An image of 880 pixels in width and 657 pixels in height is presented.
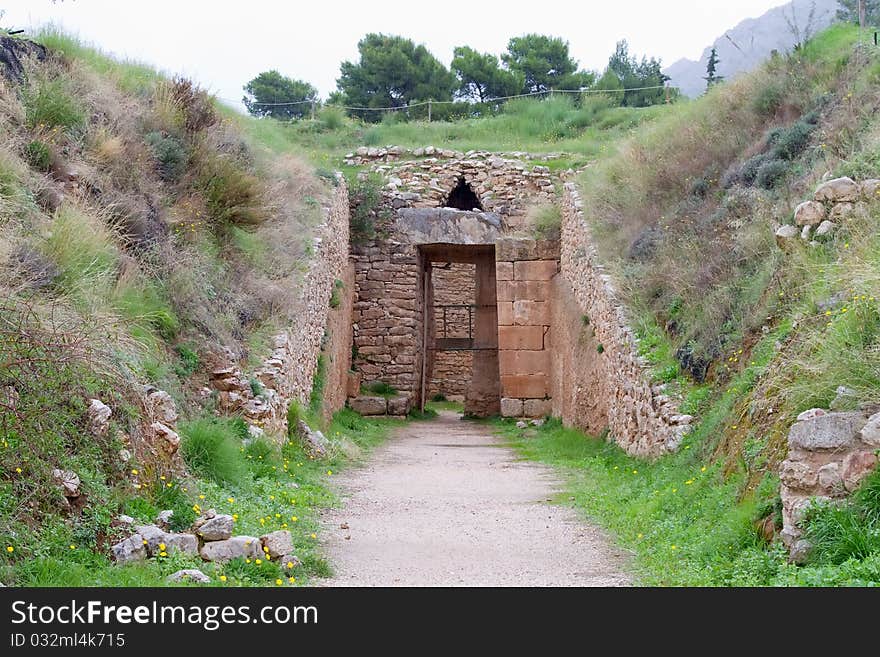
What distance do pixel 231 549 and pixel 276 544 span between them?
0.98 ft

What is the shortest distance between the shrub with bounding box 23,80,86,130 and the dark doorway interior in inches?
484

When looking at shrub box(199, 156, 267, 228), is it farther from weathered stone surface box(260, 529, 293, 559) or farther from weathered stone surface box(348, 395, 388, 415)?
weathered stone surface box(260, 529, 293, 559)

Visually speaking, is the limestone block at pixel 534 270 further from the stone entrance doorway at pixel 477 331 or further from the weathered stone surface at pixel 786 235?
the weathered stone surface at pixel 786 235

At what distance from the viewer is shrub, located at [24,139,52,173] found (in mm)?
10297

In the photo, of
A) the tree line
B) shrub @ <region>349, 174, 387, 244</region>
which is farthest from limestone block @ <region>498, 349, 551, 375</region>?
the tree line

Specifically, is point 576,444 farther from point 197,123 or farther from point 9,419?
point 9,419

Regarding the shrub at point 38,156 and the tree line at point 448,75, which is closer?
the shrub at point 38,156

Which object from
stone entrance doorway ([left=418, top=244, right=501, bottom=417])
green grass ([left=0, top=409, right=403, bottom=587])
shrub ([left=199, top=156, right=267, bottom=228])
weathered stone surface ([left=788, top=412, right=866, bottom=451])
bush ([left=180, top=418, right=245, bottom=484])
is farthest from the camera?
stone entrance doorway ([left=418, top=244, right=501, bottom=417])

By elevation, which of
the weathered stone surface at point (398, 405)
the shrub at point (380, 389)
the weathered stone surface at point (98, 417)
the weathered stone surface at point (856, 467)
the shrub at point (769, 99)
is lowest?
the weathered stone surface at point (398, 405)

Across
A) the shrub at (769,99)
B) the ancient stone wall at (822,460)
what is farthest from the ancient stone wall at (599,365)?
the ancient stone wall at (822,460)

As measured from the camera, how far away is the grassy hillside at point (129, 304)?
5.64 metres

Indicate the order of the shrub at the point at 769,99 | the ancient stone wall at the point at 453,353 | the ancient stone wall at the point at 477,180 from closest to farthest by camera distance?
the shrub at the point at 769,99
the ancient stone wall at the point at 477,180
the ancient stone wall at the point at 453,353

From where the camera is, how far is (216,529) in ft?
19.5

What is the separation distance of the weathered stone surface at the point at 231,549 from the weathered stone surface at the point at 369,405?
44.7 feet
